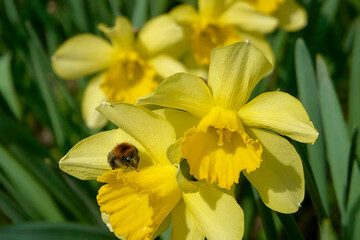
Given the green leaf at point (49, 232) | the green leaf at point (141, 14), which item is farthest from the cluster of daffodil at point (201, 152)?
the green leaf at point (141, 14)

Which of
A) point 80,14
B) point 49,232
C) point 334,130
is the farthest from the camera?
point 80,14

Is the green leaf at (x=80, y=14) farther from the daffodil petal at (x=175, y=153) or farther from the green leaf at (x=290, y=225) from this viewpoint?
the green leaf at (x=290, y=225)

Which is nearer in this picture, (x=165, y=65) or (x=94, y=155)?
(x=94, y=155)

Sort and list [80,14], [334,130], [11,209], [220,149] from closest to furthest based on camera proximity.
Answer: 1. [220,149]
2. [334,130]
3. [11,209]
4. [80,14]

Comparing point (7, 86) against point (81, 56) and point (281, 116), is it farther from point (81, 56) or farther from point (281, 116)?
point (281, 116)

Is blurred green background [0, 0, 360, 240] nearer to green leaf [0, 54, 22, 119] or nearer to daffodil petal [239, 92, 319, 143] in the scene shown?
green leaf [0, 54, 22, 119]

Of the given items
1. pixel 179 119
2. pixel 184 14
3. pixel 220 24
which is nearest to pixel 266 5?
pixel 220 24

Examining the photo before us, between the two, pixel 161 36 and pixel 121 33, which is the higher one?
pixel 121 33

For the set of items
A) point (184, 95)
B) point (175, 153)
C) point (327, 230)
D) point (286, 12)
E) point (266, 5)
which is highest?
point (184, 95)
